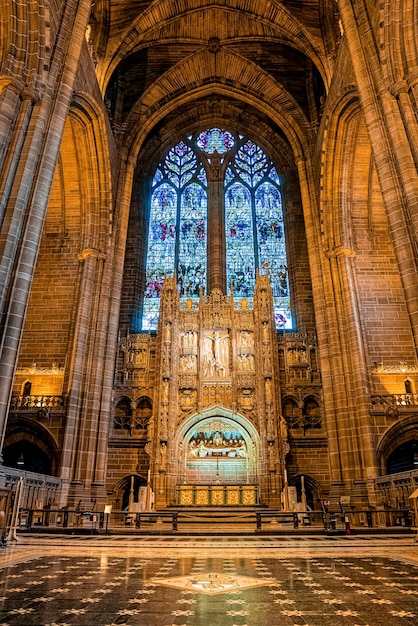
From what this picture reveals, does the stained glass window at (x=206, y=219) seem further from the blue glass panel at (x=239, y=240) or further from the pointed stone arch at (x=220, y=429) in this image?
the pointed stone arch at (x=220, y=429)

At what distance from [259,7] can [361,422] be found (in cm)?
1906

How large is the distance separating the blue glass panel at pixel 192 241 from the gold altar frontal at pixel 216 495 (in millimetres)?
9029

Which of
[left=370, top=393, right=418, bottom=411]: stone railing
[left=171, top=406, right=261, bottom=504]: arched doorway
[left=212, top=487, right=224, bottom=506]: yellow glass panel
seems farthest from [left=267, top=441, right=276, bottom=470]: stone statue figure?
[left=370, top=393, right=418, bottom=411]: stone railing

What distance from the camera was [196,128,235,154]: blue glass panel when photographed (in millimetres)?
25312

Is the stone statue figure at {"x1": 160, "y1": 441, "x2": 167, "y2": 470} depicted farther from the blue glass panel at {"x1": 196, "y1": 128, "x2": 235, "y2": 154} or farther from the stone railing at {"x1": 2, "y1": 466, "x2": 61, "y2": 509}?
the blue glass panel at {"x1": 196, "y1": 128, "x2": 235, "y2": 154}

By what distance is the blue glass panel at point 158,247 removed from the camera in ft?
70.5

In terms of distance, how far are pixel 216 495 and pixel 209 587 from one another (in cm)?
1247

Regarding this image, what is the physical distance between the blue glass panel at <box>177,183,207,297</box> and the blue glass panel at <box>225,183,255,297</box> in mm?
1241

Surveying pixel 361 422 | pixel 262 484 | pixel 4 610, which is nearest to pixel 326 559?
pixel 4 610

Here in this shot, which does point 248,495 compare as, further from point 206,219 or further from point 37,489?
point 206,219

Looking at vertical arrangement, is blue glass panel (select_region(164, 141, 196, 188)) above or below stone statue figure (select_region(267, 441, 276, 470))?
above

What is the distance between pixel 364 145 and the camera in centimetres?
1800

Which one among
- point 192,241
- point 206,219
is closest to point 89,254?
point 192,241

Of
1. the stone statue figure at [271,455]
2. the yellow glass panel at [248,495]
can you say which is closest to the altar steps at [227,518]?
the yellow glass panel at [248,495]
